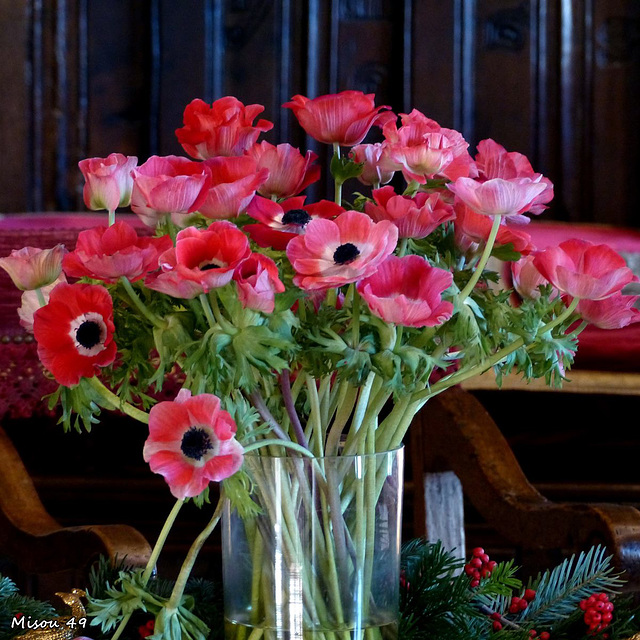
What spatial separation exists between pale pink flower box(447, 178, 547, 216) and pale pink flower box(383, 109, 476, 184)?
37 mm

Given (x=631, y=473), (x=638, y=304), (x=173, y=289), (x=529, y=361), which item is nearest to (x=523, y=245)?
(x=529, y=361)

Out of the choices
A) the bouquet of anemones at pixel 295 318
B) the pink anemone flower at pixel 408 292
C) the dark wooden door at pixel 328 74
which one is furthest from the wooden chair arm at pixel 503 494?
the dark wooden door at pixel 328 74

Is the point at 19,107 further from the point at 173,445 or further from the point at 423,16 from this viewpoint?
the point at 173,445

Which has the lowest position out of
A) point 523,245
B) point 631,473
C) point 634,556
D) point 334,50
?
point 631,473

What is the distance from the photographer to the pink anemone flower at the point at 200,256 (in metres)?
0.36

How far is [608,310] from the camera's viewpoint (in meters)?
0.44

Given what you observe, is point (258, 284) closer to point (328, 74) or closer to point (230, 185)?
point (230, 185)

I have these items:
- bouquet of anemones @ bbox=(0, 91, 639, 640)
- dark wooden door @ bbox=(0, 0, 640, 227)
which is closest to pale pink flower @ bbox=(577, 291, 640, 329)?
bouquet of anemones @ bbox=(0, 91, 639, 640)

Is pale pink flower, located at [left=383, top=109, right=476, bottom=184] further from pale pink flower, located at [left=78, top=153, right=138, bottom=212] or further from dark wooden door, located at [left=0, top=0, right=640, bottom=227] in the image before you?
dark wooden door, located at [left=0, top=0, right=640, bottom=227]

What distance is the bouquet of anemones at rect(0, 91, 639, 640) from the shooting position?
377 mm

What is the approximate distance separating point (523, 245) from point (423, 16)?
2.05 meters

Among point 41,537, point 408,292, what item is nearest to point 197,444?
point 408,292

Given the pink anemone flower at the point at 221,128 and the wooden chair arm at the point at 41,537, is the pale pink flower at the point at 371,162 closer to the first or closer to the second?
the pink anemone flower at the point at 221,128

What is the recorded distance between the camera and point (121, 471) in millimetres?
1401
